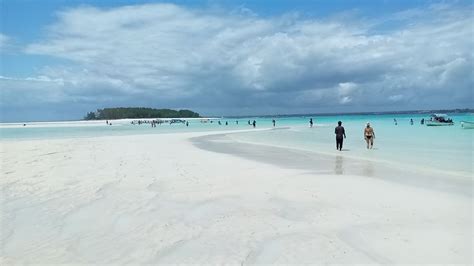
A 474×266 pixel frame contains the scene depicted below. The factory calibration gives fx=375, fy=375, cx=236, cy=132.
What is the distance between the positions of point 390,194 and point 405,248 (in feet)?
13.2

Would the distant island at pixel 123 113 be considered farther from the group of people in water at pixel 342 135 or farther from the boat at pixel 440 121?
the group of people in water at pixel 342 135

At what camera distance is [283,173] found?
13.2 metres

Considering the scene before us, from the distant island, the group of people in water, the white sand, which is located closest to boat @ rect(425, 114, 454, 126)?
the group of people in water

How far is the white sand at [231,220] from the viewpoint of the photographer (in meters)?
5.71

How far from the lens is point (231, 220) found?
24.4ft

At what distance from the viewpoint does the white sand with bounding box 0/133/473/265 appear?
5.71m

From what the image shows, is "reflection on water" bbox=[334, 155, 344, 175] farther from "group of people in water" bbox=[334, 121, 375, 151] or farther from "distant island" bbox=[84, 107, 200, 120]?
"distant island" bbox=[84, 107, 200, 120]

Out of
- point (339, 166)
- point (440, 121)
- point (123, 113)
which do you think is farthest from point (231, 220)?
point (123, 113)

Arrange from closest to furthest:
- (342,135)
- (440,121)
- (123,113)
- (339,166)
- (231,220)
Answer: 1. (231,220)
2. (339,166)
3. (342,135)
4. (440,121)
5. (123,113)

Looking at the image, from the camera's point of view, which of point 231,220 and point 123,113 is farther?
point 123,113

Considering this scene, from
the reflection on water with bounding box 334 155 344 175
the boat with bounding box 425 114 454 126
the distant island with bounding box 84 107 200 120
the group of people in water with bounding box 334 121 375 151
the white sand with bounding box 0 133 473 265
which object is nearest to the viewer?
the white sand with bounding box 0 133 473 265

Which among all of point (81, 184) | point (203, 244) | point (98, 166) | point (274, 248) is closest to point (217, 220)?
point (203, 244)

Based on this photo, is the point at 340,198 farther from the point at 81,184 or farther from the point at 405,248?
the point at 81,184

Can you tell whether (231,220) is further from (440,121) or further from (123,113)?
(123,113)
